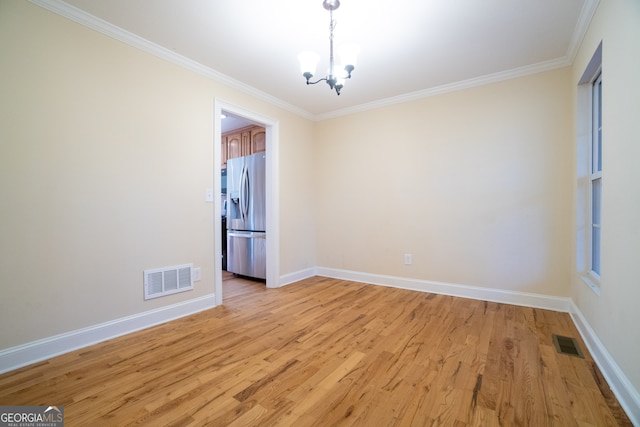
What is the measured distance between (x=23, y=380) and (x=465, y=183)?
4.20 metres

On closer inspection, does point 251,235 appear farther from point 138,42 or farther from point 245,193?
point 138,42

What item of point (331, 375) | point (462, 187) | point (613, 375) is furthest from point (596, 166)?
point (331, 375)

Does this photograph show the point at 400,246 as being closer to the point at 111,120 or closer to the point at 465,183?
the point at 465,183

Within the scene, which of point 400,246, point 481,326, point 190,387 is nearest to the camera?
point 190,387

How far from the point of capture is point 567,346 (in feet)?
6.75

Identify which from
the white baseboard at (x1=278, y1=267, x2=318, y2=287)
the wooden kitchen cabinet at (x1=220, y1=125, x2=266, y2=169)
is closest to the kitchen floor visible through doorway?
the white baseboard at (x1=278, y1=267, x2=318, y2=287)

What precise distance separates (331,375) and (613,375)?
5.46 ft

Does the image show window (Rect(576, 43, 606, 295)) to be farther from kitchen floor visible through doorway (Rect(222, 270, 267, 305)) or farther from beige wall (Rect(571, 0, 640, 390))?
kitchen floor visible through doorway (Rect(222, 270, 267, 305))

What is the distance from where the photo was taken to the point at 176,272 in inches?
105

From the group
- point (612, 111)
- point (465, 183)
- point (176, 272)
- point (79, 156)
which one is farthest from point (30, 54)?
point (465, 183)

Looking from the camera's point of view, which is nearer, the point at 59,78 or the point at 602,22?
the point at 602,22

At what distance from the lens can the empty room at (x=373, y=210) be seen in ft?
5.00

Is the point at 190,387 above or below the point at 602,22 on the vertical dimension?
below

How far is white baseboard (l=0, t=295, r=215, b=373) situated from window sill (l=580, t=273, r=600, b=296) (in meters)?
→ 3.46
